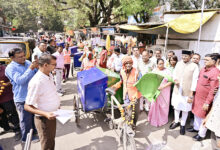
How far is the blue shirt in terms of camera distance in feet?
8.39

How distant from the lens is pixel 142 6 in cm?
1305

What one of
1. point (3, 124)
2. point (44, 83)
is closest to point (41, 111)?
point (44, 83)

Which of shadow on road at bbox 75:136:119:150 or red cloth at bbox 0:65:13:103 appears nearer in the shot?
shadow on road at bbox 75:136:119:150

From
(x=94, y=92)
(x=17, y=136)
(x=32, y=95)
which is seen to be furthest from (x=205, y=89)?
(x=17, y=136)

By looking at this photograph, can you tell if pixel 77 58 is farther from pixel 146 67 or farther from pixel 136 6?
pixel 136 6

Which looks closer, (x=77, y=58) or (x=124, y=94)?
(x=124, y=94)

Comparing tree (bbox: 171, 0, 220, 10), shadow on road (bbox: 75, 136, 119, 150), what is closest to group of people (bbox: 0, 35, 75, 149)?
shadow on road (bbox: 75, 136, 119, 150)

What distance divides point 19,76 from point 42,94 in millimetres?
935

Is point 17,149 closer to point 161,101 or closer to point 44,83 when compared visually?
point 44,83

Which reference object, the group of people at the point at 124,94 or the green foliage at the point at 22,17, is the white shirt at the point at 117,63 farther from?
the green foliage at the point at 22,17

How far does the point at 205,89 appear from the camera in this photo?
9.80 feet

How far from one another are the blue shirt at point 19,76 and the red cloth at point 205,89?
Answer: 10.6ft

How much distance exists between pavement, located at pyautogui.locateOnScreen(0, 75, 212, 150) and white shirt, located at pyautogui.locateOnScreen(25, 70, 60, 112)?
1.40 m

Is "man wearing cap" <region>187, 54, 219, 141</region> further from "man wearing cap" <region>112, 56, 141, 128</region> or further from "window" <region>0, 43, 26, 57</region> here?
"window" <region>0, 43, 26, 57</region>
